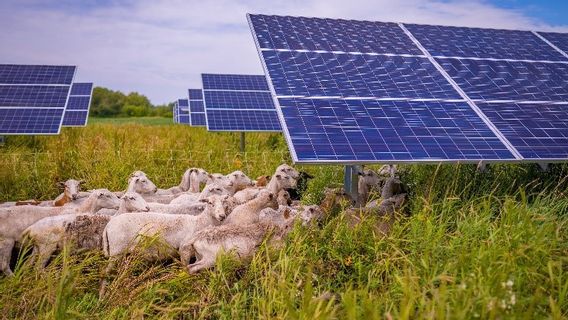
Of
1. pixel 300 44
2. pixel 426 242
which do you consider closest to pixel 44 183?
pixel 300 44

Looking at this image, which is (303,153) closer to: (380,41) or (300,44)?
(300,44)

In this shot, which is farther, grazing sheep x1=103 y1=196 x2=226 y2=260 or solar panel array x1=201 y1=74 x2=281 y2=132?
solar panel array x1=201 y1=74 x2=281 y2=132

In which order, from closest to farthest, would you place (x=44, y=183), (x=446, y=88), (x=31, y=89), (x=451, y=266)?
(x=451, y=266) → (x=446, y=88) → (x=44, y=183) → (x=31, y=89)

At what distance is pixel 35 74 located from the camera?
19.2 m

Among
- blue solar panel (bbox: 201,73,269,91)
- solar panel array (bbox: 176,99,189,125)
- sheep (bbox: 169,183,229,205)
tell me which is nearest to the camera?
sheep (bbox: 169,183,229,205)

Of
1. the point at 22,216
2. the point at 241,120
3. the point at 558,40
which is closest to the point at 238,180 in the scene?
the point at 22,216

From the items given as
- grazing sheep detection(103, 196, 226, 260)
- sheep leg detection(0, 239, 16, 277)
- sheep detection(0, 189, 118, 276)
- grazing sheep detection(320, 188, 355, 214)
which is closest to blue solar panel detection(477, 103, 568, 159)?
grazing sheep detection(320, 188, 355, 214)

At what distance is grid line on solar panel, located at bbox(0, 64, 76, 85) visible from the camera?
60.2ft

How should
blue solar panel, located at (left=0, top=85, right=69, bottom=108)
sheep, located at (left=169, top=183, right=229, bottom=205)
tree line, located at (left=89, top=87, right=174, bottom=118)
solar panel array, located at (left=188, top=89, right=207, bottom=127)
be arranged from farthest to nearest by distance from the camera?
tree line, located at (left=89, top=87, right=174, bottom=118) → solar panel array, located at (left=188, top=89, right=207, bottom=127) → blue solar panel, located at (left=0, top=85, right=69, bottom=108) → sheep, located at (left=169, top=183, right=229, bottom=205)

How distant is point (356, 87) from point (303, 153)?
2.53 meters

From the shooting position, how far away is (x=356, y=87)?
8.82 metres

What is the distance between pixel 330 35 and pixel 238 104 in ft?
29.6

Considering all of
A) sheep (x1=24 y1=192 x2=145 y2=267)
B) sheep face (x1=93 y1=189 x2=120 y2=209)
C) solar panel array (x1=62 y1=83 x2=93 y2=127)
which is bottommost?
solar panel array (x1=62 y1=83 x2=93 y2=127)

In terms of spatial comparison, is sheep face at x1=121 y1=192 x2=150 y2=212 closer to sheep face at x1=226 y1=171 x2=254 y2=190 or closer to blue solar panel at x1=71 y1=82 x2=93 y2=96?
sheep face at x1=226 y1=171 x2=254 y2=190
